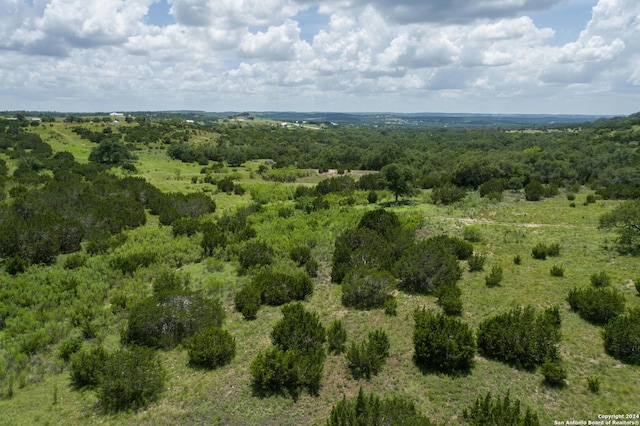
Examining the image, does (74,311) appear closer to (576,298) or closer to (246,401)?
(246,401)

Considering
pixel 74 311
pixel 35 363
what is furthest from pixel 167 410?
pixel 74 311

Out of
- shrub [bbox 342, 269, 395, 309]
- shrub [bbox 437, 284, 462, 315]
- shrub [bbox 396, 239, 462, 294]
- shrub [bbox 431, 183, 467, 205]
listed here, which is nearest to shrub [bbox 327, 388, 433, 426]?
shrub [bbox 437, 284, 462, 315]

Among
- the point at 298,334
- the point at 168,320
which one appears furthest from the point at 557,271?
the point at 168,320

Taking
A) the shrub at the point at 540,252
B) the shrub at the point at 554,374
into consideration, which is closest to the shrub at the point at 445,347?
the shrub at the point at 554,374

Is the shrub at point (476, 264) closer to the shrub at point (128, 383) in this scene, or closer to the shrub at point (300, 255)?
the shrub at point (300, 255)

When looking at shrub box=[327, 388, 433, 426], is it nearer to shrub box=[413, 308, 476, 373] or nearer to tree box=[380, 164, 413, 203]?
shrub box=[413, 308, 476, 373]
